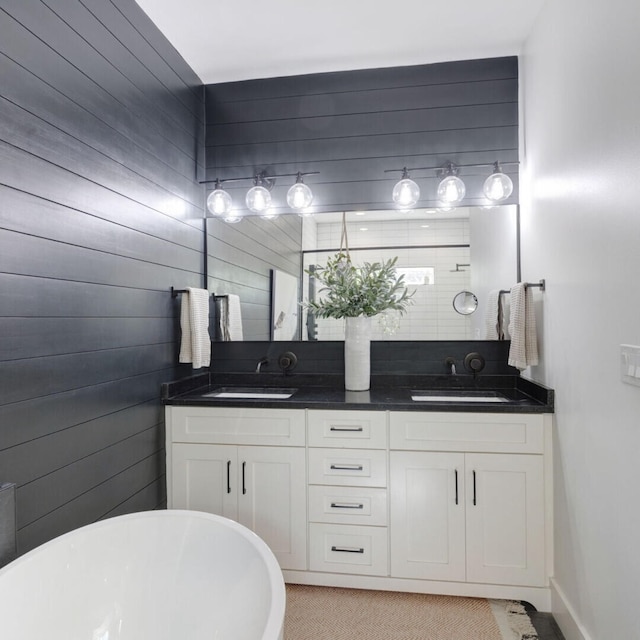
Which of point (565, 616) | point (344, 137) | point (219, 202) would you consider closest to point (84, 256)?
point (219, 202)

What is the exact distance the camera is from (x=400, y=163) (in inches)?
103

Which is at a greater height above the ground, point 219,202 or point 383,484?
point 219,202

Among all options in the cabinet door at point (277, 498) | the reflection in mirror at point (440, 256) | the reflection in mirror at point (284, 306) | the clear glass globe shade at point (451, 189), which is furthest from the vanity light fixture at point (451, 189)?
the cabinet door at point (277, 498)

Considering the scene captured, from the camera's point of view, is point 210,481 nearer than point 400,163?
Yes

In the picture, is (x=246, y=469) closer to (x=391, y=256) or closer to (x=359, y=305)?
(x=359, y=305)

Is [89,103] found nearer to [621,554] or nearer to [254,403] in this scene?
[254,403]

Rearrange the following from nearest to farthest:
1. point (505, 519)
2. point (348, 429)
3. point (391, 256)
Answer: point (505, 519) → point (348, 429) → point (391, 256)

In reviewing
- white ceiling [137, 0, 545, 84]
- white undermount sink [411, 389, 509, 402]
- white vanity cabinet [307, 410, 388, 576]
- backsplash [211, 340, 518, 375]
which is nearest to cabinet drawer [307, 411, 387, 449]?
white vanity cabinet [307, 410, 388, 576]

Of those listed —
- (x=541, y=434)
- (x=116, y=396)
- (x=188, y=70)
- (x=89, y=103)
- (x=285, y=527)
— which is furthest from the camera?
(x=188, y=70)

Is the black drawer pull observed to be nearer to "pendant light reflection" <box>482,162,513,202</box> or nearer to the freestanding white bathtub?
the freestanding white bathtub

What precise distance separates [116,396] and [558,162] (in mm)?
2118

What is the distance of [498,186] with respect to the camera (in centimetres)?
244

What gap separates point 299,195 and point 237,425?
53.6 inches

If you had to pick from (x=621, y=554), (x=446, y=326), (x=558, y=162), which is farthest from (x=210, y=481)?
(x=558, y=162)
